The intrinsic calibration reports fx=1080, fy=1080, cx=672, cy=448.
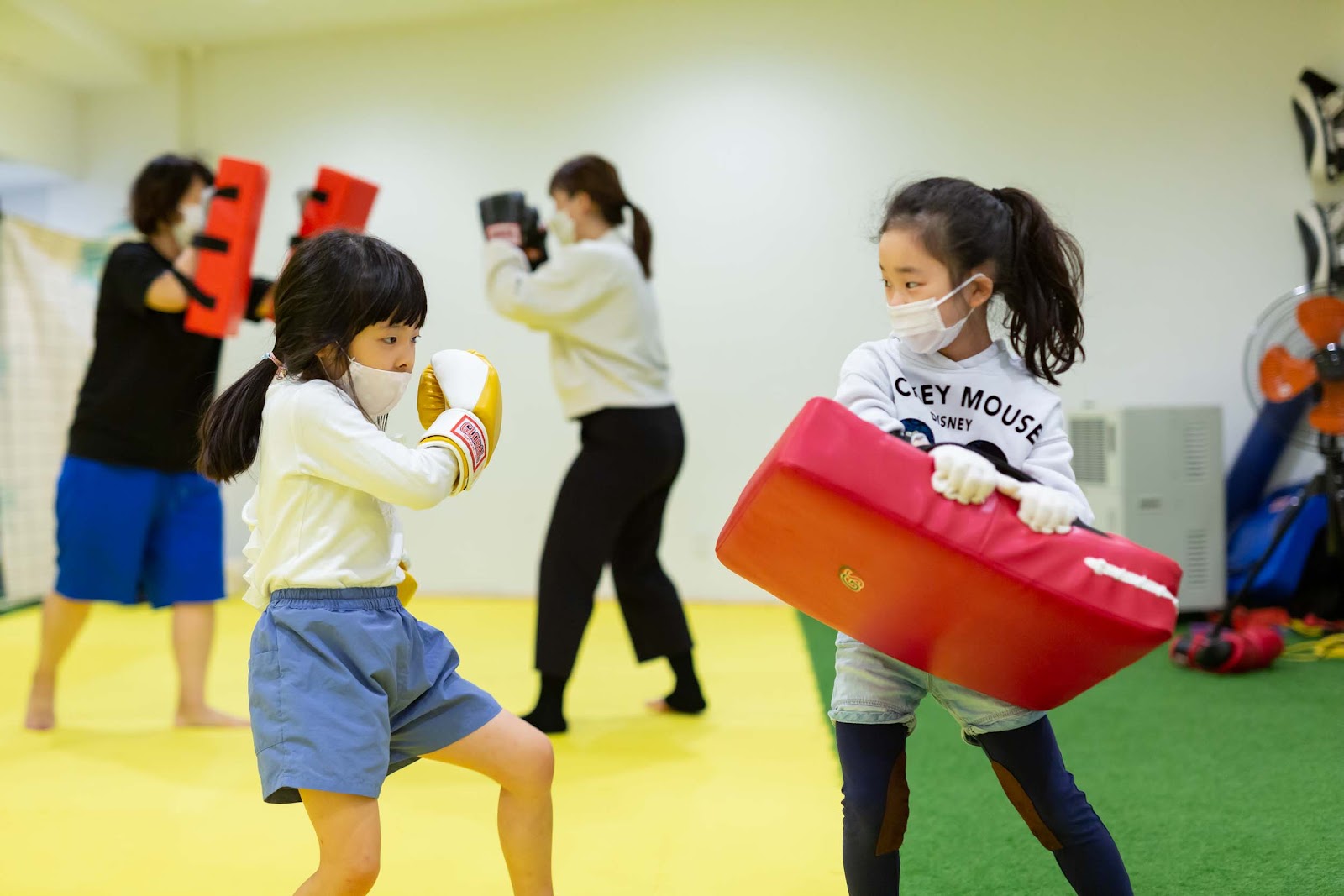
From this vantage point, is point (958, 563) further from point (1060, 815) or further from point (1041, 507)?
point (1060, 815)

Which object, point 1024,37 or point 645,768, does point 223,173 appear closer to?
point 645,768

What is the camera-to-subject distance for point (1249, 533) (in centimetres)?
431

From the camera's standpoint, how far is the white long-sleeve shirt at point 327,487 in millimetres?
1359

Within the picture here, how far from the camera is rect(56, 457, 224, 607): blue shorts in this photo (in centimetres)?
287

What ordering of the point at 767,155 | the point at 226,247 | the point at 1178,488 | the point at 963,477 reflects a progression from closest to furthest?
1. the point at 963,477
2. the point at 226,247
3. the point at 1178,488
4. the point at 767,155

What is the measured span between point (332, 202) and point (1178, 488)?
3.28m

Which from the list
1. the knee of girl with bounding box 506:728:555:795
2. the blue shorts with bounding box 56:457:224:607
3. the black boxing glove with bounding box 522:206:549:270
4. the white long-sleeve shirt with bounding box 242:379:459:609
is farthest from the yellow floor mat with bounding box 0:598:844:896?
the black boxing glove with bounding box 522:206:549:270

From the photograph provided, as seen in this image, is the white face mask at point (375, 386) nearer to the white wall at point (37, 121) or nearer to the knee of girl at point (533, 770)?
the knee of girl at point (533, 770)

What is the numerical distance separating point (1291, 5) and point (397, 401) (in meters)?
4.56

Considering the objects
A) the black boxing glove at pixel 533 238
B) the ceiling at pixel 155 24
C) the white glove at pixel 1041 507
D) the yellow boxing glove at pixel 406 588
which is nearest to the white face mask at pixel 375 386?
the yellow boxing glove at pixel 406 588

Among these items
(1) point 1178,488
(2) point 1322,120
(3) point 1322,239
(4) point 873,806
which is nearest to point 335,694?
(4) point 873,806

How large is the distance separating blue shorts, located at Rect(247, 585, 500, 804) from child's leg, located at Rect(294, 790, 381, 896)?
0.03 meters

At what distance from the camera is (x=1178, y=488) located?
4.21 metres

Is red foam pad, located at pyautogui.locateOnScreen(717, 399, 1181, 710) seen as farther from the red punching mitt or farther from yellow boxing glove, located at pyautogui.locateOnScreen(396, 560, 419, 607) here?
the red punching mitt
